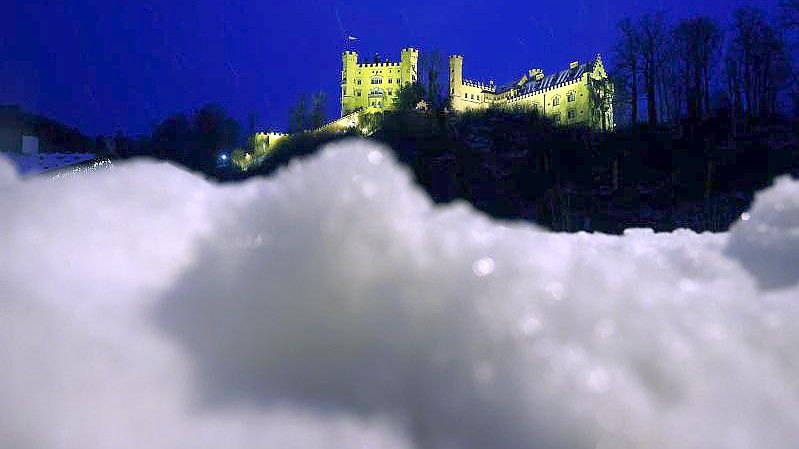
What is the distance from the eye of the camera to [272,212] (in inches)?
34.0

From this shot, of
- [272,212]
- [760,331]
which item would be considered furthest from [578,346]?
[272,212]

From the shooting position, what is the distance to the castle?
38.3 m

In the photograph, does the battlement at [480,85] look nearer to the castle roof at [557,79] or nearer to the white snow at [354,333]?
the castle roof at [557,79]

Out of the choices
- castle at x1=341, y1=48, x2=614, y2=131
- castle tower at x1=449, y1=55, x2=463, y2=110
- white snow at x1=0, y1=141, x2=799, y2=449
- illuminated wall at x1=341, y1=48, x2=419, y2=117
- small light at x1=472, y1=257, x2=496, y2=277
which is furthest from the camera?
illuminated wall at x1=341, y1=48, x2=419, y2=117

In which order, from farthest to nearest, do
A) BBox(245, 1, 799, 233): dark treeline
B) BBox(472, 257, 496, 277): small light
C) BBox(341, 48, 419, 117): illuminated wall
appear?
BBox(341, 48, 419, 117): illuminated wall, BBox(245, 1, 799, 233): dark treeline, BBox(472, 257, 496, 277): small light

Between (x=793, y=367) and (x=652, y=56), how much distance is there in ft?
118

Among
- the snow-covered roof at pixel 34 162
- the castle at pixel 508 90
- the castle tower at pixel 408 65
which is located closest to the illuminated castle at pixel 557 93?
the castle at pixel 508 90

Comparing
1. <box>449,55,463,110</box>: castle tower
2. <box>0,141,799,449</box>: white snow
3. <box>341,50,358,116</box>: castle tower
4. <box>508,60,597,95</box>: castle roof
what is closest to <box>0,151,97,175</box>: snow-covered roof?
<box>0,141,799,449</box>: white snow

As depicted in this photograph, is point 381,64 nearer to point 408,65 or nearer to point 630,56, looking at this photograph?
point 408,65

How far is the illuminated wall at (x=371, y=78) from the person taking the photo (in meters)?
56.5

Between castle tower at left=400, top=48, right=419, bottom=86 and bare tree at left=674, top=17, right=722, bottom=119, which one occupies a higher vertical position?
castle tower at left=400, top=48, right=419, bottom=86

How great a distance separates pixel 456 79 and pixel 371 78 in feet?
32.7

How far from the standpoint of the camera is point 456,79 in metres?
51.0

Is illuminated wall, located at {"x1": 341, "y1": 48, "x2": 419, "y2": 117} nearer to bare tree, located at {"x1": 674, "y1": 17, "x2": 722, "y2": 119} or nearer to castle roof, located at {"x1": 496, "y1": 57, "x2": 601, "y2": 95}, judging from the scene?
castle roof, located at {"x1": 496, "y1": 57, "x2": 601, "y2": 95}
